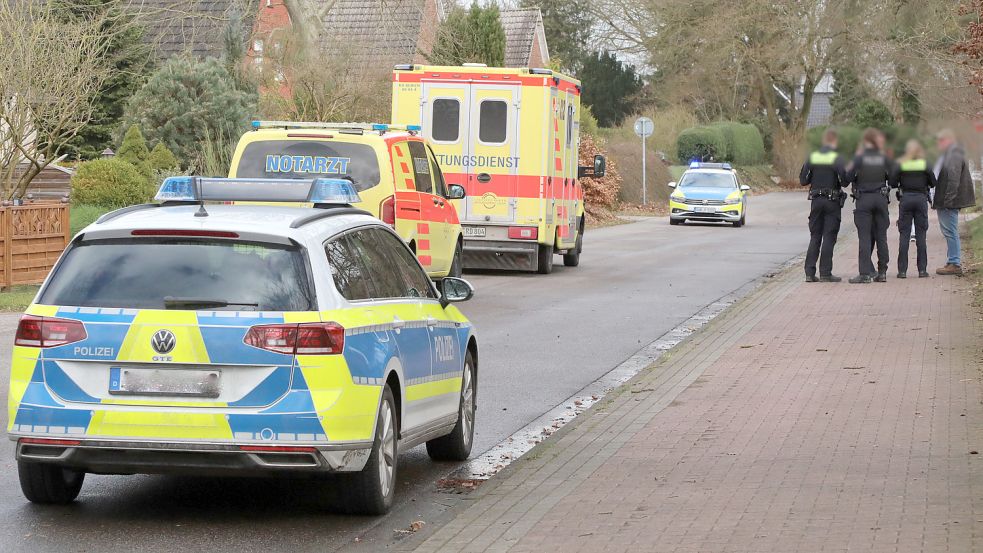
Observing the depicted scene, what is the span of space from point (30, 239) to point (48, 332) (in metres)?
13.3

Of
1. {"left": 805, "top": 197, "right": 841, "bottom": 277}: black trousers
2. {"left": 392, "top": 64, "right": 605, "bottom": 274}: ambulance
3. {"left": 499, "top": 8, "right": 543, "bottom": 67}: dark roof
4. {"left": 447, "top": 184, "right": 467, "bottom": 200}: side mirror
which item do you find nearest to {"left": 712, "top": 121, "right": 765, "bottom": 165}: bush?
{"left": 499, "top": 8, "right": 543, "bottom": 67}: dark roof

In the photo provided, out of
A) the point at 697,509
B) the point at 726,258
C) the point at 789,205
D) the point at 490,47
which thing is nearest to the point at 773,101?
the point at 789,205

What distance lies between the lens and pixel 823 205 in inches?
792

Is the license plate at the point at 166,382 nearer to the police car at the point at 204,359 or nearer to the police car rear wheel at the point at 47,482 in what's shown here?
the police car at the point at 204,359

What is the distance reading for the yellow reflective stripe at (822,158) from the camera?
17608mm

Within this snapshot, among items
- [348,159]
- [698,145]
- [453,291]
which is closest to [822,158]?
[348,159]

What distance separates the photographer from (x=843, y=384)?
10961 mm

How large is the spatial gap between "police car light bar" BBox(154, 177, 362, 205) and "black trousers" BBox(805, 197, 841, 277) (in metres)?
13.3

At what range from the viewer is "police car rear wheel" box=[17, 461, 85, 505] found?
6.92 m

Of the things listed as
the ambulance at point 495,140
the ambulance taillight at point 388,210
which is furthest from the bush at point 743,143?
the ambulance taillight at point 388,210

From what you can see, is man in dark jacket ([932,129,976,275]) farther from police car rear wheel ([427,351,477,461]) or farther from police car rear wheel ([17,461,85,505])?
police car rear wheel ([17,461,85,505])

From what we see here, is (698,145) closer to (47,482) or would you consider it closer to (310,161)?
(310,161)

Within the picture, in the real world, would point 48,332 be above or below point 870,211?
below

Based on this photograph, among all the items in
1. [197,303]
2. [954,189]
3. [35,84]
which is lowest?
[197,303]
